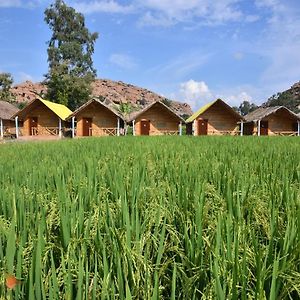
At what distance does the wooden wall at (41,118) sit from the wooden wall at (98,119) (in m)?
2.44

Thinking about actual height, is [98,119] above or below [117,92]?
below

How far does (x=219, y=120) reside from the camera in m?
27.7

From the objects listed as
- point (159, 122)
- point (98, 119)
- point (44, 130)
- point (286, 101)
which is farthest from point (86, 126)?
point (286, 101)

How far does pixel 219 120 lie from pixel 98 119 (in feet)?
31.6

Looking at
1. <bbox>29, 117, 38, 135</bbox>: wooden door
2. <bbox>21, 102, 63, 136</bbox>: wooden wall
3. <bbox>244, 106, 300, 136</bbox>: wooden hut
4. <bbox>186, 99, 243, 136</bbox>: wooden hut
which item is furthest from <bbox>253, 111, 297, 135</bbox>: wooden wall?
<bbox>29, 117, 38, 135</bbox>: wooden door

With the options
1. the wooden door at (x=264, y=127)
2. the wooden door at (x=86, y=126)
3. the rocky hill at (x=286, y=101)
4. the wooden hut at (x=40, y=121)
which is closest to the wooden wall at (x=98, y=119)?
the wooden door at (x=86, y=126)

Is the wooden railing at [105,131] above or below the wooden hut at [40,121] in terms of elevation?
below

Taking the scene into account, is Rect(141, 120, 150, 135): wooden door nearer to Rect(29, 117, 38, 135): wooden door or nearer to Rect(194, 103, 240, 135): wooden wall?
Rect(194, 103, 240, 135): wooden wall

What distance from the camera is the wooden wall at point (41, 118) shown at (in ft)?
91.2

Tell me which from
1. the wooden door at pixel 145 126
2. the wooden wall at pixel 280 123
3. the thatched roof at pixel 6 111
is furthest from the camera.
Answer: the thatched roof at pixel 6 111

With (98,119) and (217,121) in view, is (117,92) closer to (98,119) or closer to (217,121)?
(98,119)

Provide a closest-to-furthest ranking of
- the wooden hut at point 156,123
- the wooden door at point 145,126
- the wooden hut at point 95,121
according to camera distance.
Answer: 1. the wooden hut at point 95,121
2. the wooden hut at point 156,123
3. the wooden door at point 145,126

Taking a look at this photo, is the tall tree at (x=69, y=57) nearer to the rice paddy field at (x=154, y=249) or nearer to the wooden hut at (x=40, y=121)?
the wooden hut at (x=40, y=121)

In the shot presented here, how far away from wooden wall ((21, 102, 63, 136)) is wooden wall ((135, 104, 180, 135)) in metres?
6.85
